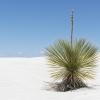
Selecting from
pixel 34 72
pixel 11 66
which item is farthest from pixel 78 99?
pixel 11 66

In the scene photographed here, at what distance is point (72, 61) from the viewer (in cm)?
1258

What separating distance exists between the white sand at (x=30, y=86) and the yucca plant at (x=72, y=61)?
0.70m

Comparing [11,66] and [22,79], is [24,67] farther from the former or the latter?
[22,79]

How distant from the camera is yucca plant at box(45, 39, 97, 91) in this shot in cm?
1242

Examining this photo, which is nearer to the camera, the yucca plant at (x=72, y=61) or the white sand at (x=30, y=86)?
the white sand at (x=30, y=86)

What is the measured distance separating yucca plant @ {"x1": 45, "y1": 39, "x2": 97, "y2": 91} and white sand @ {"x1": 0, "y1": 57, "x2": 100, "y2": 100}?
27.6 inches

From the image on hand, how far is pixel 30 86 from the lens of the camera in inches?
510

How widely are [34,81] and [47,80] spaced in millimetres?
1063

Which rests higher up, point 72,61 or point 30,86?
point 72,61

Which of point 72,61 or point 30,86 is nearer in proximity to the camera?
point 72,61

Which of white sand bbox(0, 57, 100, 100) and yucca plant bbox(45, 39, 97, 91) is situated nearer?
white sand bbox(0, 57, 100, 100)

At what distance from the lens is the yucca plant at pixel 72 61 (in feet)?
40.8

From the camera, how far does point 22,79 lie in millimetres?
14180

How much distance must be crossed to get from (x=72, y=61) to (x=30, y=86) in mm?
1952
